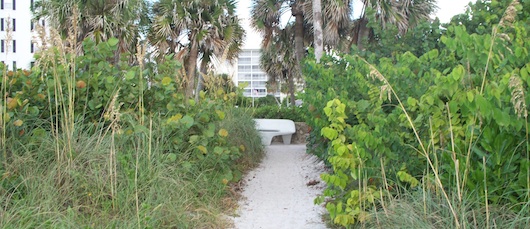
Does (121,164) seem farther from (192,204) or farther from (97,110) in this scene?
(97,110)

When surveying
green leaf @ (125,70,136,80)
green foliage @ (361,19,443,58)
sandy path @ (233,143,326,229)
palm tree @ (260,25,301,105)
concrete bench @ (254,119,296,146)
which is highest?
palm tree @ (260,25,301,105)

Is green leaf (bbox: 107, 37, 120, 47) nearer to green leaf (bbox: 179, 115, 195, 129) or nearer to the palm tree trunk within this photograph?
green leaf (bbox: 179, 115, 195, 129)

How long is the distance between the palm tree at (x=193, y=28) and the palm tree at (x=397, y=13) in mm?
4176

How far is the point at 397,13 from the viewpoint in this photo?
1360 centimetres

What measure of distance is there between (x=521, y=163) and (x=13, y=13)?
166ft

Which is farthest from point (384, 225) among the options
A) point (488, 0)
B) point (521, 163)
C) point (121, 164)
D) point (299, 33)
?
point (299, 33)

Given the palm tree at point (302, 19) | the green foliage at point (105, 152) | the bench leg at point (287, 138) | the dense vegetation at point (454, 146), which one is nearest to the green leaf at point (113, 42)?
the green foliage at point (105, 152)

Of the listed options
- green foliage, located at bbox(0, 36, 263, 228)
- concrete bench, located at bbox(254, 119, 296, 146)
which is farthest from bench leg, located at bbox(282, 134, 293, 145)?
green foliage, located at bbox(0, 36, 263, 228)

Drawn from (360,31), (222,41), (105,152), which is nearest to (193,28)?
(222,41)

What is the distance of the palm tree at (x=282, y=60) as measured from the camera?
1816 cm

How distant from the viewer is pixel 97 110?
214 inches

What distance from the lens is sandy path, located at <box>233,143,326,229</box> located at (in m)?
4.77

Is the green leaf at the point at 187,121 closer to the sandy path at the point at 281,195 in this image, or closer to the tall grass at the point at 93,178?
the tall grass at the point at 93,178

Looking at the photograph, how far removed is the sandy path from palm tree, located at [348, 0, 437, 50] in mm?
6076
